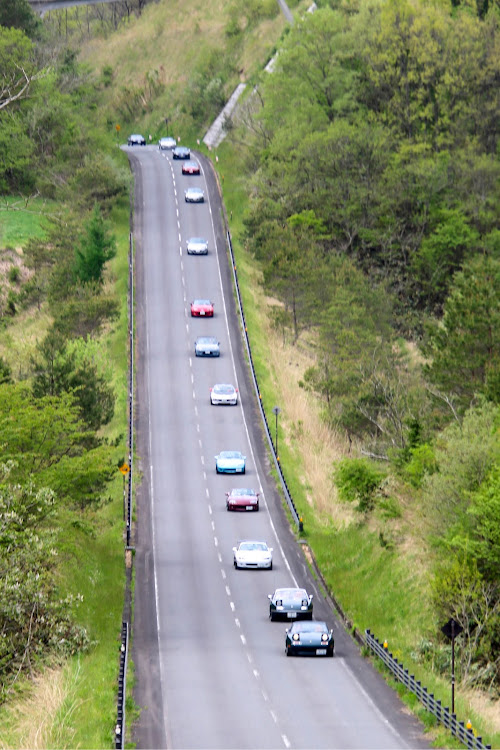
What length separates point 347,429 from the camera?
213 ft

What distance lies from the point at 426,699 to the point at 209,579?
17612mm

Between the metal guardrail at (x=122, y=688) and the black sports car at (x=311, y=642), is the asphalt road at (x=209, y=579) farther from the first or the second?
the metal guardrail at (x=122, y=688)

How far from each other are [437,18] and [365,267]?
67.5ft

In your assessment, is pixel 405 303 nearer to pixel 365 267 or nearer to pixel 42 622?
pixel 365 267

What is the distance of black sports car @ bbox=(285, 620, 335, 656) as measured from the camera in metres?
38.2

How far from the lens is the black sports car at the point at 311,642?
38.2 metres

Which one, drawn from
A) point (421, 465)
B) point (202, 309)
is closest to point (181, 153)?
point (202, 309)

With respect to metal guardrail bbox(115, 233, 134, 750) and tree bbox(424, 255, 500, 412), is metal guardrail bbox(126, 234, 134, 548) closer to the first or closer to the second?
metal guardrail bbox(115, 233, 134, 750)

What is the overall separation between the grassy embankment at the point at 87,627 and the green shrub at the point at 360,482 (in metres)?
9.29

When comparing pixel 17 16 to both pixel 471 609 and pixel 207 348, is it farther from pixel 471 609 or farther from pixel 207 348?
pixel 471 609

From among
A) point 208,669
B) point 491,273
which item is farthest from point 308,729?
Result: point 491,273

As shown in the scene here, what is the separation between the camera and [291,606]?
140 feet

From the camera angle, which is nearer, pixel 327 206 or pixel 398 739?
pixel 398 739

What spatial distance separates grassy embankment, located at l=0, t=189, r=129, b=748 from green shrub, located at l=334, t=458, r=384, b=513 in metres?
9.29
